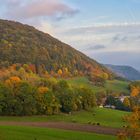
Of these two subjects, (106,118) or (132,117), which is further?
(106,118)

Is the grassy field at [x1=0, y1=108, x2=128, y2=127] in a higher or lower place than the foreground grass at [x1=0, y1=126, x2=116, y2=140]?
higher

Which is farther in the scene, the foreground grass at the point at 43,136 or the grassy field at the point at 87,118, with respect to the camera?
the grassy field at the point at 87,118

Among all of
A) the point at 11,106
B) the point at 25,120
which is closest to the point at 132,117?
the point at 25,120

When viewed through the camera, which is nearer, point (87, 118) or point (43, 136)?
point (43, 136)

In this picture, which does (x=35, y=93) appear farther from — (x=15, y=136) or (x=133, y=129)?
(x=133, y=129)

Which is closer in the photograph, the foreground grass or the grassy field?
the foreground grass

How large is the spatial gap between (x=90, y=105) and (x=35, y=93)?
28763mm

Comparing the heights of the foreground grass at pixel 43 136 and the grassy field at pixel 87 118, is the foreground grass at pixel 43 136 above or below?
below

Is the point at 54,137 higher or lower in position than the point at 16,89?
lower

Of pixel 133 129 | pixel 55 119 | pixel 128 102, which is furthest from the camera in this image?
pixel 128 102

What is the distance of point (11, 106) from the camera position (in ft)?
399

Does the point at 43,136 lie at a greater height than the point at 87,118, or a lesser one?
lesser

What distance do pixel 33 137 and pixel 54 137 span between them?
478cm

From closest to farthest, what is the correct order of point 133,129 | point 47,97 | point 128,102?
point 133,129
point 47,97
point 128,102
